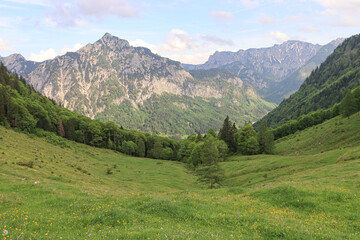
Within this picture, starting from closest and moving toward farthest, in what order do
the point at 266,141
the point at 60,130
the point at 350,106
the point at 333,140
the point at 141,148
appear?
the point at 333,140, the point at 350,106, the point at 266,141, the point at 60,130, the point at 141,148

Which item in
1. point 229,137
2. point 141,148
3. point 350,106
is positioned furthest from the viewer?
point 141,148

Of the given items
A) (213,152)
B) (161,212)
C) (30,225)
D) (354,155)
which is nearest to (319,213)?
(161,212)

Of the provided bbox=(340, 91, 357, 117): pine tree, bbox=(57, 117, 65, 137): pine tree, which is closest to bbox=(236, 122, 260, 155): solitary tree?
bbox=(340, 91, 357, 117): pine tree

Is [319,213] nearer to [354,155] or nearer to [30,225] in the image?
[30,225]

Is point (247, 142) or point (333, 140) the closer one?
point (333, 140)

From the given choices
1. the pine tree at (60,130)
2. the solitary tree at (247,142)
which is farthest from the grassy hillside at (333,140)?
the pine tree at (60,130)

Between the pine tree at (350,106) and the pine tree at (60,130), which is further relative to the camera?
the pine tree at (60,130)

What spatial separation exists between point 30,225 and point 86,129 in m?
124

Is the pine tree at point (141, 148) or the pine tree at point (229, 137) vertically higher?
the pine tree at point (229, 137)

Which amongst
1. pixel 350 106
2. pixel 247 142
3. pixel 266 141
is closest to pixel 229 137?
pixel 247 142

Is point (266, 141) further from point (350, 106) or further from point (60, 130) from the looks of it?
point (60, 130)

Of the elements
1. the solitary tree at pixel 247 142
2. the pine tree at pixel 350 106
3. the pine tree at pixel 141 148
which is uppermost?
the pine tree at pixel 350 106

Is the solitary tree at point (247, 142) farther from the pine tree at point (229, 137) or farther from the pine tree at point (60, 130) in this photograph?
the pine tree at point (60, 130)

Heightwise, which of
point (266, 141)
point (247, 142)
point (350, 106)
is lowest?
point (247, 142)
